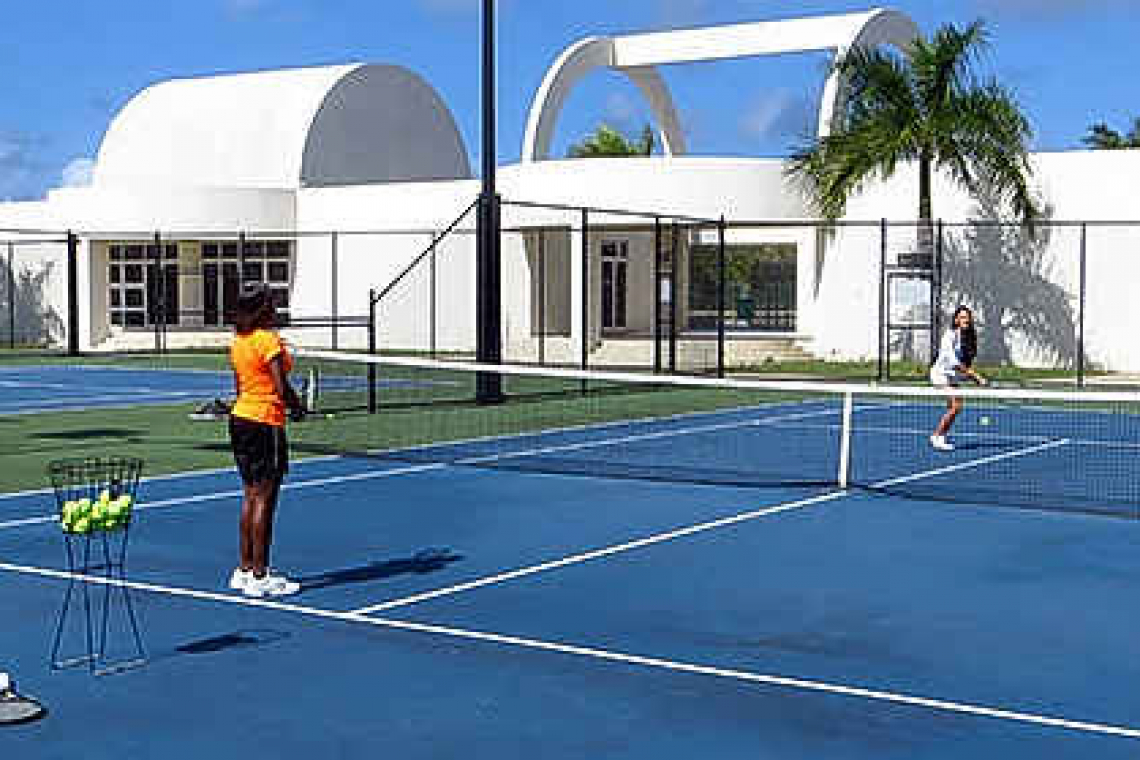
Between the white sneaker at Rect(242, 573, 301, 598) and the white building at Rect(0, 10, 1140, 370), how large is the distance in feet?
58.8

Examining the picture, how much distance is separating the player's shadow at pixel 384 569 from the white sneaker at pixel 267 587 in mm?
225

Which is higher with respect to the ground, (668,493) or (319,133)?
(319,133)

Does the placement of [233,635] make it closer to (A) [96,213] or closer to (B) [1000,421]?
(B) [1000,421]

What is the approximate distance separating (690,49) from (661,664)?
32.5 m

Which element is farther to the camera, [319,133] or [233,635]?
[319,133]

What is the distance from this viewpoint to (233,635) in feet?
26.5

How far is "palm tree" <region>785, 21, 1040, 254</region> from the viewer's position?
2862 cm

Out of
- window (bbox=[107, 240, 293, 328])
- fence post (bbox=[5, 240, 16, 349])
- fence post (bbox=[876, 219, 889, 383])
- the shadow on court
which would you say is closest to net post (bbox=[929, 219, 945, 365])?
fence post (bbox=[876, 219, 889, 383])

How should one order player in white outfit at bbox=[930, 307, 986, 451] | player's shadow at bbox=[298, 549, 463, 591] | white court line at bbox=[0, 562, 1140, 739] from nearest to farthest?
white court line at bbox=[0, 562, 1140, 739] → player's shadow at bbox=[298, 549, 463, 591] → player in white outfit at bbox=[930, 307, 986, 451]

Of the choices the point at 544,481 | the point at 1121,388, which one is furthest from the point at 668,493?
the point at 1121,388

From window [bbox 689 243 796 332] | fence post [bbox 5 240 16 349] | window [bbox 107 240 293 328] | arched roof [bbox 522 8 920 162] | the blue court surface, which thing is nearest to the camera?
the blue court surface

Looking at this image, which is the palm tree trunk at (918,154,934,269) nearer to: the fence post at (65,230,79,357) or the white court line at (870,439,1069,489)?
the white court line at (870,439,1069,489)

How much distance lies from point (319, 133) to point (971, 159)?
20.7 metres

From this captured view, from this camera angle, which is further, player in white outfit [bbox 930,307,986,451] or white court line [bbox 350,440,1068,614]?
player in white outfit [bbox 930,307,986,451]
